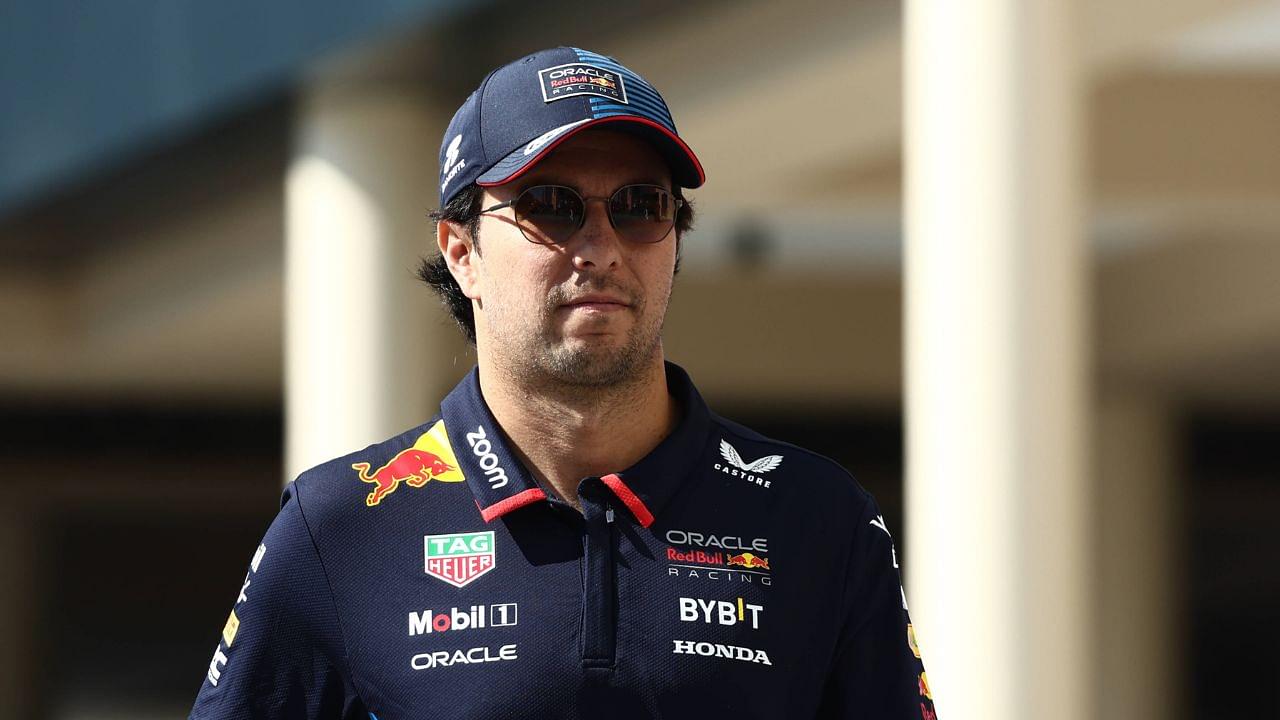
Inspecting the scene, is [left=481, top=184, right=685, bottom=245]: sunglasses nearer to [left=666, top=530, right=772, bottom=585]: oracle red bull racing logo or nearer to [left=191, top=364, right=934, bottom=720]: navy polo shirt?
[left=191, top=364, right=934, bottom=720]: navy polo shirt

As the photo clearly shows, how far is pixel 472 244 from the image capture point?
2584 mm

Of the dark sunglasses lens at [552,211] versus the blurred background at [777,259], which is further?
the blurred background at [777,259]

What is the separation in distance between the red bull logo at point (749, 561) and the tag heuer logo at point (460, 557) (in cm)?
33

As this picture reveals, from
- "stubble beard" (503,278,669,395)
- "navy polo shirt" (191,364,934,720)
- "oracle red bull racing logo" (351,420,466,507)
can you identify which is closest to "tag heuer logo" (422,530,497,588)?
"navy polo shirt" (191,364,934,720)

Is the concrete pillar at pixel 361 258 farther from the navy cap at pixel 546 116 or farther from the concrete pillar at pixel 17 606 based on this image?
the concrete pillar at pixel 17 606

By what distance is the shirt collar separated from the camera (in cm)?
241

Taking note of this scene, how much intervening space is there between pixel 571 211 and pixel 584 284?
4.3 inches

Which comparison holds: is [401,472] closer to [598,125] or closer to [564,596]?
[564,596]

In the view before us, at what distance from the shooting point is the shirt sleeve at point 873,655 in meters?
2.45

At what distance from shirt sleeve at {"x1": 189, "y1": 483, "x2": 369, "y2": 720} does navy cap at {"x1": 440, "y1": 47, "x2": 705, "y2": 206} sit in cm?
58

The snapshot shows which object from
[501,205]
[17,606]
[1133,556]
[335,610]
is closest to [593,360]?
[501,205]

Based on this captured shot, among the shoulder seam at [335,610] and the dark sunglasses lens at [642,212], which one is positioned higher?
A: the dark sunglasses lens at [642,212]

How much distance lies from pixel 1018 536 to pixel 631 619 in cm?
509

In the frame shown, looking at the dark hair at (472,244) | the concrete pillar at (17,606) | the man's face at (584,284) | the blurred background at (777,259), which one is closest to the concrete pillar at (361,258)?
the blurred background at (777,259)
